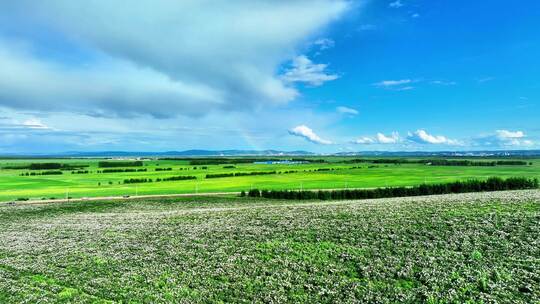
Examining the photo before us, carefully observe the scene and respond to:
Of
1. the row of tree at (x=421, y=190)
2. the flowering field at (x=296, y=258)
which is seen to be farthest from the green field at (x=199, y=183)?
the flowering field at (x=296, y=258)

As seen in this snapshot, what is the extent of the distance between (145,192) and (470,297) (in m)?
68.8

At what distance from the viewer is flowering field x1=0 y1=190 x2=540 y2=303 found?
16.7 meters

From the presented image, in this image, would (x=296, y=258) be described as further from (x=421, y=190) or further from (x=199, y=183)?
(x=199, y=183)

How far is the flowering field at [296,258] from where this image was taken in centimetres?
1672

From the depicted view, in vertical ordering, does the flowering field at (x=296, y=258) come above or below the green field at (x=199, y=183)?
above

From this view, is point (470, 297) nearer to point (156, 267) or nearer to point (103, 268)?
point (156, 267)

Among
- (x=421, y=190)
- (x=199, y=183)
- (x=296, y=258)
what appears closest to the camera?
(x=296, y=258)

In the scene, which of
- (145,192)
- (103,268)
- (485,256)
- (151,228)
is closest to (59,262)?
(103,268)

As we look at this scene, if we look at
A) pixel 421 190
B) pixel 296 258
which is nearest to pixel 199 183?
pixel 421 190

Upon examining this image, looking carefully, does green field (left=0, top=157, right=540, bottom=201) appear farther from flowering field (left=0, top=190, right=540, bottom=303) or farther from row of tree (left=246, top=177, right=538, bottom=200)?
flowering field (left=0, top=190, right=540, bottom=303)

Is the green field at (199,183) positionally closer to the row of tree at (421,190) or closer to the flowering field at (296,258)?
the row of tree at (421,190)

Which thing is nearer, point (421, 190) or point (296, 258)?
point (296, 258)

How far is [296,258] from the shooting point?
70.5 ft

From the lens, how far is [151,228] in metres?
32.0
